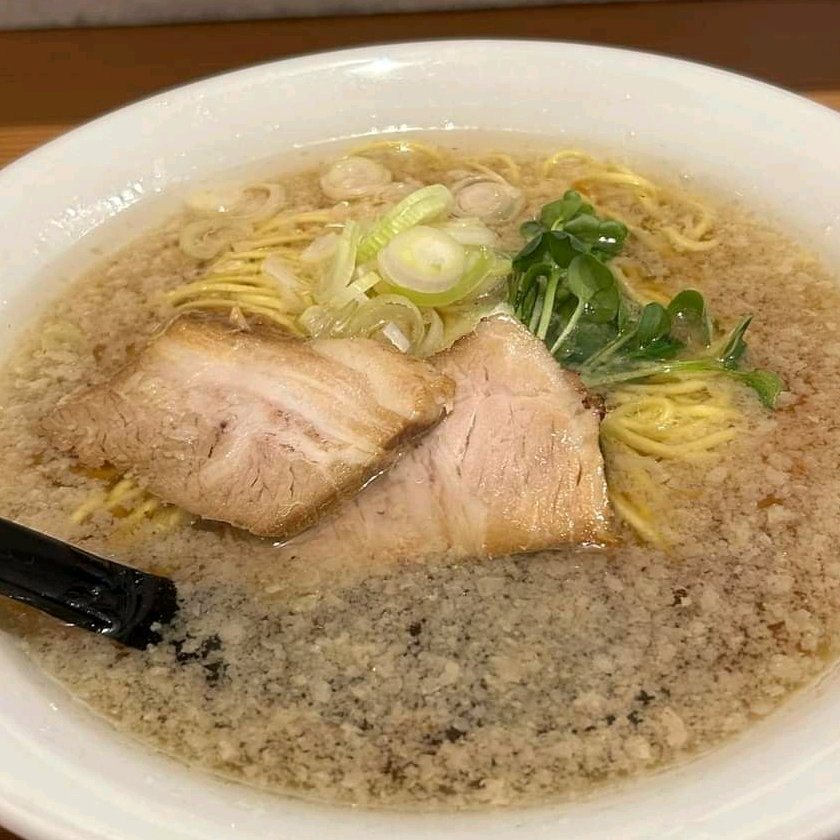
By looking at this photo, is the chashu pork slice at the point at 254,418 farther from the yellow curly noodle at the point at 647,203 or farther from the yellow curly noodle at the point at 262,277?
the yellow curly noodle at the point at 647,203

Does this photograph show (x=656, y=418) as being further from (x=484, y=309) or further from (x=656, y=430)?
(x=484, y=309)

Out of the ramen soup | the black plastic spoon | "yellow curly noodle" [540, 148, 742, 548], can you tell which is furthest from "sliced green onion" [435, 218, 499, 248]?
the black plastic spoon

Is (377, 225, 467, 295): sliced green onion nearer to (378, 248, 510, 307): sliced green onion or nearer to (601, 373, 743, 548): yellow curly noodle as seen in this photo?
(378, 248, 510, 307): sliced green onion

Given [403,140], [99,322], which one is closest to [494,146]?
[403,140]

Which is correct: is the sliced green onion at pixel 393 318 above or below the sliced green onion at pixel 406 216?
below

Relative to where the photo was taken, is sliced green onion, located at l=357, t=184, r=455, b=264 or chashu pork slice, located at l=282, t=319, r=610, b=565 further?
sliced green onion, located at l=357, t=184, r=455, b=264

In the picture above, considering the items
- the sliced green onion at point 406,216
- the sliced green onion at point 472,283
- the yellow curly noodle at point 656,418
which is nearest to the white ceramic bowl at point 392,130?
the yellow curly noodle at point 656,418

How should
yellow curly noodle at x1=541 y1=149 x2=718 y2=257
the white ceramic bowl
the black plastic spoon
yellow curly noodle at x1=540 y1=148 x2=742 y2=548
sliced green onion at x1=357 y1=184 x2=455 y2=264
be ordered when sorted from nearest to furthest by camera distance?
1. the white ceramic bowl
2. the black plastic spoon
3. yellow curly noodle at x1=540 y1=148 x2=742 y2=548
4. sliced green onion at x1=357 y1=184 x2=455 y2=264
5. yellow curly noodle at x1=541 y1=149 x2=718 y2=257

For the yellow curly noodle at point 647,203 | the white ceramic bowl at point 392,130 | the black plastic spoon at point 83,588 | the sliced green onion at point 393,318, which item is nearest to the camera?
the white ceramic bowl at point 392,130

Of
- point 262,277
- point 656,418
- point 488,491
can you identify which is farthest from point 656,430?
point 262,277
